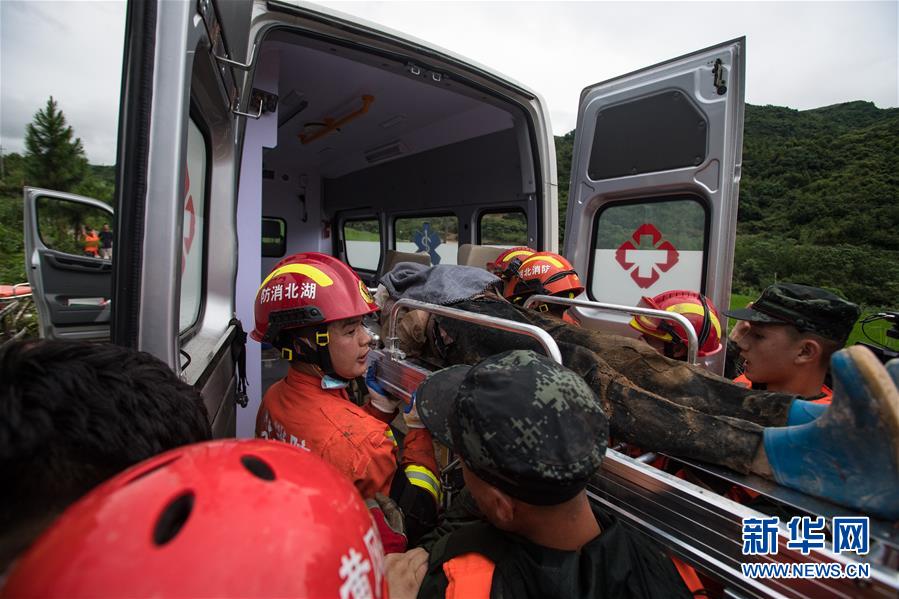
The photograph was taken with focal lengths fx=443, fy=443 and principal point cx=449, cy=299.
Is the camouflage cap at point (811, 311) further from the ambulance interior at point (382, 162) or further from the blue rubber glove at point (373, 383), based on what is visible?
the ambulance interior at point (382, 162)

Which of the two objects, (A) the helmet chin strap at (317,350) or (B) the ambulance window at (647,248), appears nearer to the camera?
(A) the helmet chin strap at (317,350)

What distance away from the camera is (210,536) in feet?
1.83

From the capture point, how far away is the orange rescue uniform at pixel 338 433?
1387 millimetres

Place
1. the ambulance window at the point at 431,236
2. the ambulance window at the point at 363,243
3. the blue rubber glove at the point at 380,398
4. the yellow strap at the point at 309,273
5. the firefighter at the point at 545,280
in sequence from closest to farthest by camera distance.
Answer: the yellow strap at the point at 309,273 → the blue rubber glove at the point at 380,398 → the firefighter at the point at 545,280 → the ambulance window at the point at 431,236 → the ambulance window at the point at 363,243

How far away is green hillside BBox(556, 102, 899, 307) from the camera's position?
45.9ft

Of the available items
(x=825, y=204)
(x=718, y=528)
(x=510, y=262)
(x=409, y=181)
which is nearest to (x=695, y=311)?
(x=510, y=262)

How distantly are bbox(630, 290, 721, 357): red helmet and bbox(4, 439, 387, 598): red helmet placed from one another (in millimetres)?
2006

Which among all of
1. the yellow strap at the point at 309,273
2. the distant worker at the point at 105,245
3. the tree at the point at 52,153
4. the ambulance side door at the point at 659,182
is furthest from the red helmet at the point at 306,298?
the ambulance side door at the point at 659,182

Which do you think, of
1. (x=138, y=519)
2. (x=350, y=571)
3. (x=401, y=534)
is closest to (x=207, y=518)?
(x=138, y=519)

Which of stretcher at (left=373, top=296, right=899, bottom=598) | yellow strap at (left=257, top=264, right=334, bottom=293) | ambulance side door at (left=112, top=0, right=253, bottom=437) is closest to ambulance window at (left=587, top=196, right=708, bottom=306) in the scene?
stretcher at (left=373, top=296, right=899, bottom=598)

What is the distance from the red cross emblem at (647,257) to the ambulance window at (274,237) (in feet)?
21.0

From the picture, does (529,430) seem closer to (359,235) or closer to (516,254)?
(516,254)

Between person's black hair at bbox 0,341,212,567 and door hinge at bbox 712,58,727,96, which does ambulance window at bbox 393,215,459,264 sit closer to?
door hinge at bbox 712,58,727,96

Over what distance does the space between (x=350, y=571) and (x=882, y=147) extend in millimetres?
24881
